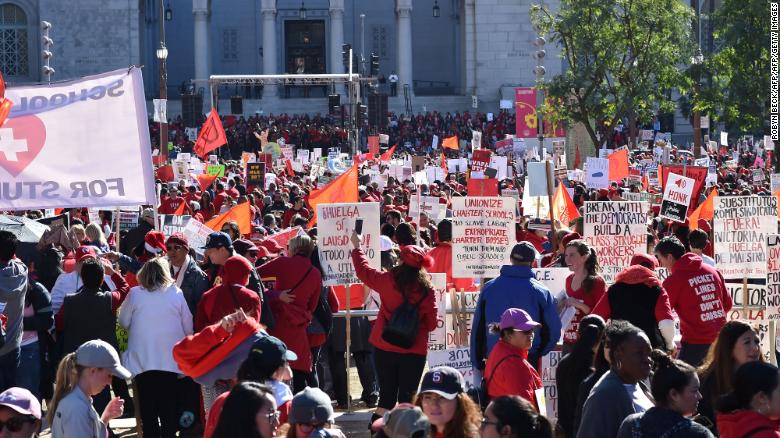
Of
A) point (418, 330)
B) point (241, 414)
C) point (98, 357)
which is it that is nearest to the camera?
point (241, 414)

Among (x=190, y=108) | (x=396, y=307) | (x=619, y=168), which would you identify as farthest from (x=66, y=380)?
(x=190, y=108)

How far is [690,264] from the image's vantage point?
8836mm

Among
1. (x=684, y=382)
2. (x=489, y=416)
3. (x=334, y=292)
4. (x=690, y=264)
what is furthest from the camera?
(x=334, y=292)

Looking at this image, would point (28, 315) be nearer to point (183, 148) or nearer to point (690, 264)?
point (690, 264)

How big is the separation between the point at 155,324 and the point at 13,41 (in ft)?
156

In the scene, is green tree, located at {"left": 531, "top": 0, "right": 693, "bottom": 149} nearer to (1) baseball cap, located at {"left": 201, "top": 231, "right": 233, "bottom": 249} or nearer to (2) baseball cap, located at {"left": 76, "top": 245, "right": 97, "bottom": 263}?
(2) baseball cap, located at {"left": 76, "top": 245, "right": 97, "bottom": 263}

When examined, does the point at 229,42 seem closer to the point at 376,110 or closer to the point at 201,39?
the point at 201,39

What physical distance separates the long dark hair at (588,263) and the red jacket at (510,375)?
6.34 feet

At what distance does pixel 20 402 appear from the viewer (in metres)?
5.57

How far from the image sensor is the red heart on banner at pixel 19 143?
30.5 feet

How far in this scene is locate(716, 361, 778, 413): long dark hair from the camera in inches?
218

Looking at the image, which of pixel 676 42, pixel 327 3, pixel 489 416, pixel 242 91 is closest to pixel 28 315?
pixel 489 416

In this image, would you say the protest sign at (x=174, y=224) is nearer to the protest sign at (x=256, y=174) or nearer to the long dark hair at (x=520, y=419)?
the long dark hair at (x=520, y=419)

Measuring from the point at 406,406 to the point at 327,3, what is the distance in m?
55.2
